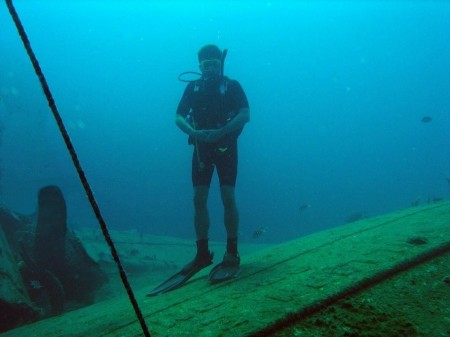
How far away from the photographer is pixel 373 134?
170250 mm

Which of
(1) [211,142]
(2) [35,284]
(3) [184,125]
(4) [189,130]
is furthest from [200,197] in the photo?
(2) [35,284]

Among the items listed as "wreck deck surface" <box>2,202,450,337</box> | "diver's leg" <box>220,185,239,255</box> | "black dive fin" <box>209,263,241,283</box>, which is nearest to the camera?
"wreck deck surface" <box>2,202,450,337</box>

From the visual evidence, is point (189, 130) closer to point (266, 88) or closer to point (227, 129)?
point (227, 129)

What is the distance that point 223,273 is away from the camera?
12.5 feet

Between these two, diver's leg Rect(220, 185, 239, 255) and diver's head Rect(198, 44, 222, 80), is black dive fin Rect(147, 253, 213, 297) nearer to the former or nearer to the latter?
diver's leg Rect(220, 185, 239, 255)

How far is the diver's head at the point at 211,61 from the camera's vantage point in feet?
15.7

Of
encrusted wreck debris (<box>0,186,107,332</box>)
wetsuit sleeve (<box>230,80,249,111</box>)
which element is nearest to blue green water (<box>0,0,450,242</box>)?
encrusted wreck debris (<box>0,186,107,332</box>)

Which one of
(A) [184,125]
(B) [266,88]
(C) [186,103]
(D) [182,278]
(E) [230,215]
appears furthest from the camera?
(B) [266,88]

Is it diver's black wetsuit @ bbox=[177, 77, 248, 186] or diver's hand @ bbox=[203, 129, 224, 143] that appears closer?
diver's hand @ bbox=[203, 129, 224, 143]

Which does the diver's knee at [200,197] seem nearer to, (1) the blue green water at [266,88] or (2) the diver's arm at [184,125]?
(2) the diver's arm at [184,125]

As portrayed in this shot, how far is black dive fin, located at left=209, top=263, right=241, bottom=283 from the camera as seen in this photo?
3697mm

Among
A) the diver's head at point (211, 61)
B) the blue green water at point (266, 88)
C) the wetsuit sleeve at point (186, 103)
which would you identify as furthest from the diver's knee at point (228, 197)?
the blue green water at point (266, 88)

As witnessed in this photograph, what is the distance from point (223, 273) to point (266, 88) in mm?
187597

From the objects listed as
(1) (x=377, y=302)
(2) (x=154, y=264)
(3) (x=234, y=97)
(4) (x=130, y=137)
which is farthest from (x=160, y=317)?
(4) (x=130, y=137)
